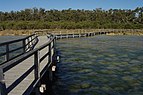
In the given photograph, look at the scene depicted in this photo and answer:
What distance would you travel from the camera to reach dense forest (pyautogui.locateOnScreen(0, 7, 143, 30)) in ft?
322

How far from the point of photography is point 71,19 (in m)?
127

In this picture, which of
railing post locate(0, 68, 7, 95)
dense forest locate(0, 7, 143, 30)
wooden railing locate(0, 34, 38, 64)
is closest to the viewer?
railing post locate(0, 68, 7, 95)

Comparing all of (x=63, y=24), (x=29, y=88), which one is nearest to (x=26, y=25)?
(x=63, y=24)

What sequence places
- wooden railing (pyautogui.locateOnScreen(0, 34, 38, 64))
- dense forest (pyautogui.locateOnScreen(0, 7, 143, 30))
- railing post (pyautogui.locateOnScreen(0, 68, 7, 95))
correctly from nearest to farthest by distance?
railing post (pyautogui.locateOnScreen(0, 68, 7, 95)) → wooden railing (pyautogui.locateOnScreen(0, 34, 38, 64)) → dense forest (pyautogui.locateOnScreen(0, 7, 143, 30))

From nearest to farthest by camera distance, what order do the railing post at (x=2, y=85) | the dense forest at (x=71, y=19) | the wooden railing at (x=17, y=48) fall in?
1. the railing post at (x=2, y=85)
2. the wooden railing at (x=17, y=48)
3. the dense forest at (x=71, y=19)

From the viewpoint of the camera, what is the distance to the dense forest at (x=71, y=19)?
98000 millimetres

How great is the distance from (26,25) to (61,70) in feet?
278

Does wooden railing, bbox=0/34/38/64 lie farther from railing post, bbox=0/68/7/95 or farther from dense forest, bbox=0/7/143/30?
dense forest, bbox=0/7/143/30

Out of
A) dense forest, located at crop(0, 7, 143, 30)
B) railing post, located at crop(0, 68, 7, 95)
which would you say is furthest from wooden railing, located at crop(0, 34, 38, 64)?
dense forest, located at crop(0, 7, 143, 30)

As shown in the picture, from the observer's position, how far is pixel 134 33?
76.8 meters

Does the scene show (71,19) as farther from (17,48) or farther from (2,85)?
(2,85)

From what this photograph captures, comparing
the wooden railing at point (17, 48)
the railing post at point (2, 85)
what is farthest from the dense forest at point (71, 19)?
the railing post at point (2, 85)

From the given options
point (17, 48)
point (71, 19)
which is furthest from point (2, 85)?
point (71, 19)

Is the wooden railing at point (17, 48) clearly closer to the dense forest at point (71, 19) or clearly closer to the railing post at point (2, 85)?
the railing post at point (2, 85)
